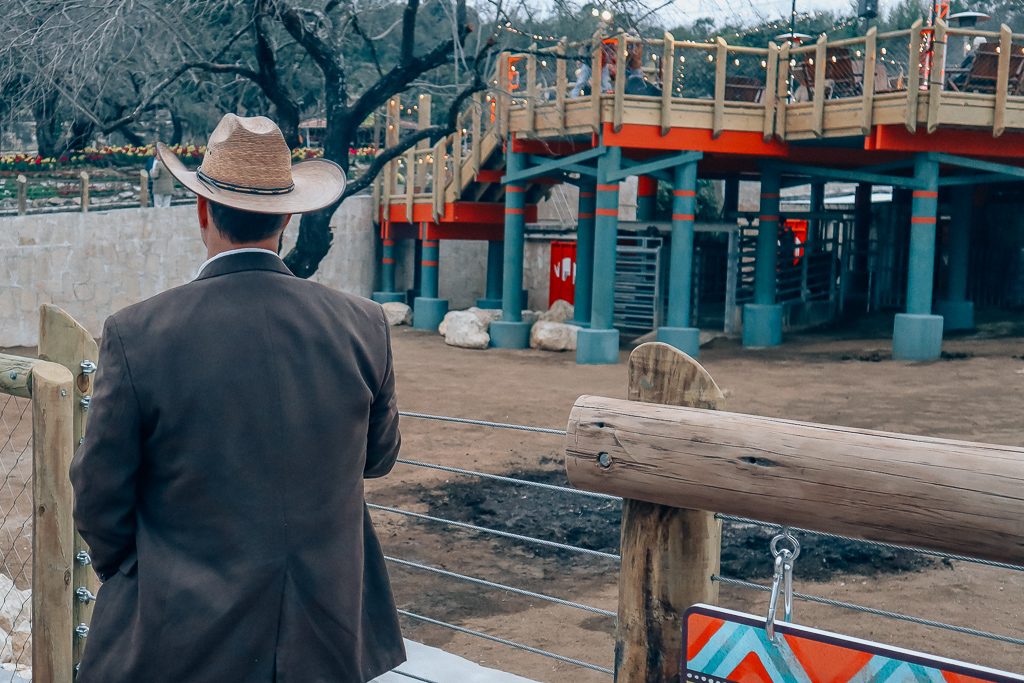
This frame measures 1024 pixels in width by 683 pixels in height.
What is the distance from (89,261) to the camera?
18750mm

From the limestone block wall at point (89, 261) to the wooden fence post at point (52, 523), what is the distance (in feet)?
50.9

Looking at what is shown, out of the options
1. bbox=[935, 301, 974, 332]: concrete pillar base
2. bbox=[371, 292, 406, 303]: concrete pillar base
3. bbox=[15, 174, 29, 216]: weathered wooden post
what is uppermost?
bbox=[15, 174, 29, 216]: weathered wooden post

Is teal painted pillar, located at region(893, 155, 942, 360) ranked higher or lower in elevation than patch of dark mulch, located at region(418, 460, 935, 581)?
higher

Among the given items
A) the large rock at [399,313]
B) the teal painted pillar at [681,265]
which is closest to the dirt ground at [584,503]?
the teal painted pillar at [681,265]

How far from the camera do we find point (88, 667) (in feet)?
7.42

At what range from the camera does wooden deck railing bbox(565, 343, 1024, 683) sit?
199cm

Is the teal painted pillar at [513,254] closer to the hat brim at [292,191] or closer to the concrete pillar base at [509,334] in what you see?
the concrete pillar base at [509,334]

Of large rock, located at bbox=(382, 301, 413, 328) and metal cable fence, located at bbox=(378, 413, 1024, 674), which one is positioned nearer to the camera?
metal cable fence, located at bbox=(378, 413, 1024, 674)

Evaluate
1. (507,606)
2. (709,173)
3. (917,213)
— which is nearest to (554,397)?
(917,213)

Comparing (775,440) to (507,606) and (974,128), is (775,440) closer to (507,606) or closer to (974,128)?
(507,606)

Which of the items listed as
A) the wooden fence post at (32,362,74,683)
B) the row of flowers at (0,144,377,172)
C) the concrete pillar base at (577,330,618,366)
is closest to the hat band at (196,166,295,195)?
the wooden fence post at (32,362,74,683)

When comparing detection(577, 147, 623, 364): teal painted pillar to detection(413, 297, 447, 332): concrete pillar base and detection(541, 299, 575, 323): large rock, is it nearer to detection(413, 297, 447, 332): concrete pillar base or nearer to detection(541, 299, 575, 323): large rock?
detection(541, 299, 575, 323): large rock

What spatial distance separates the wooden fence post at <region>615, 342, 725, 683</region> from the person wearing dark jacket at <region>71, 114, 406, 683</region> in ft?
2.08

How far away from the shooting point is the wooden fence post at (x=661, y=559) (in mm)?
2502
